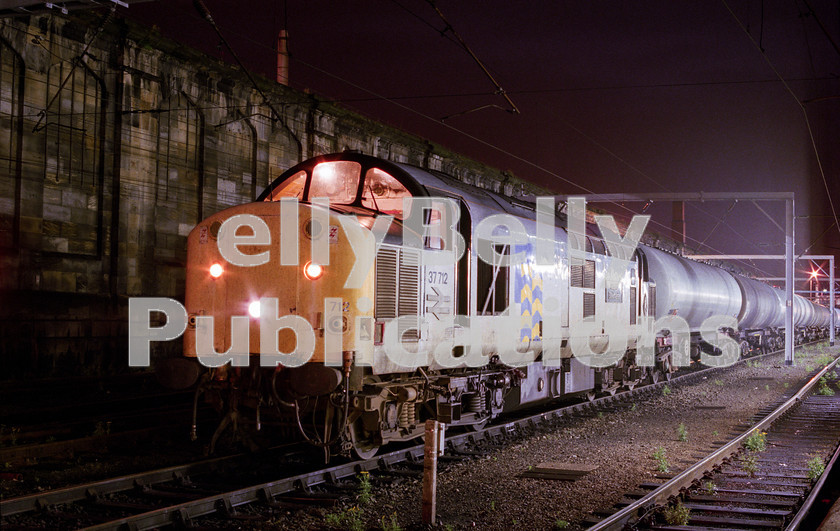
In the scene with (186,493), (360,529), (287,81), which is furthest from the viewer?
(287,81)

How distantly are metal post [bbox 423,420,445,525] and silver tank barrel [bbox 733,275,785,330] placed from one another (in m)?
25.7

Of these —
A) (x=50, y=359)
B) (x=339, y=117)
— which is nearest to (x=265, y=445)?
(x=50, y=359)

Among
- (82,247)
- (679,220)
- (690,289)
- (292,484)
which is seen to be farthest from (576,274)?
(679,220)

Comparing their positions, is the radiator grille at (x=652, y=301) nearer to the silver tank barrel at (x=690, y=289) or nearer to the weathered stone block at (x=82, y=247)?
the silver tank barrel at (x=690, y=289)

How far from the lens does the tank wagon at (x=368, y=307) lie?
326 inches

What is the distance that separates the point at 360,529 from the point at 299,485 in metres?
1.74

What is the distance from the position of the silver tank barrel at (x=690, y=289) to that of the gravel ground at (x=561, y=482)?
145 inches

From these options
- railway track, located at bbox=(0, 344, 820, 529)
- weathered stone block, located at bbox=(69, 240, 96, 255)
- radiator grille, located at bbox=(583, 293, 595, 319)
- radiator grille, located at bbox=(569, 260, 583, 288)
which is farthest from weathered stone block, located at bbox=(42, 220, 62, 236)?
radiator grille, located at bbox=(583, 293, 595, 319)

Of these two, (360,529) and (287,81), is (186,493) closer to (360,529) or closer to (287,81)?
(360,529)

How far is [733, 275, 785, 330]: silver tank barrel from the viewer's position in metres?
30.6

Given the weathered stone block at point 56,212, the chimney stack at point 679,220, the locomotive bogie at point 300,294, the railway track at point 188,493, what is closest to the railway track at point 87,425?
the railway track at point 188,493

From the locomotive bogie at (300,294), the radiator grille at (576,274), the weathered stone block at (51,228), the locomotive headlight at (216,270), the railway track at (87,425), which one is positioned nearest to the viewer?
the locomotive bogie at (300,294)

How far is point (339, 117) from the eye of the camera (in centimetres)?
2945

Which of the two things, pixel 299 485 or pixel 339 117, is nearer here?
pixel 299 485
